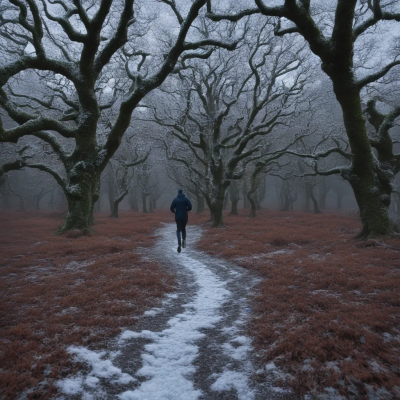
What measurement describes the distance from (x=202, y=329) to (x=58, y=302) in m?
3.08

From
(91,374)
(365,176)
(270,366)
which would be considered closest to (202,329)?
(270,366)

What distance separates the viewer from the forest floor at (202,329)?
295cm

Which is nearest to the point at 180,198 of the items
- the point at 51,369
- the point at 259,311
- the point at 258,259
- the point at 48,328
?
the point at 258,259

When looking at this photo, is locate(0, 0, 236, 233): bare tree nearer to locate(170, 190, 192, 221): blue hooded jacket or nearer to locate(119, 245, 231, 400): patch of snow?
locate(170, 190, 192, 221): blue hooded jacket

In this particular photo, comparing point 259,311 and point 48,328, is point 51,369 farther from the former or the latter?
point 259,311

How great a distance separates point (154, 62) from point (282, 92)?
31.0ft

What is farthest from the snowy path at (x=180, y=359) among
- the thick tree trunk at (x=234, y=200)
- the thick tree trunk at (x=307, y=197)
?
the thick tree trunk at (x=307, y=197)

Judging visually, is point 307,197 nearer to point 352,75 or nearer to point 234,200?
point 234,200

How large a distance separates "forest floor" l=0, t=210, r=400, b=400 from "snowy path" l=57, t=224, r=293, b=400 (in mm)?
17

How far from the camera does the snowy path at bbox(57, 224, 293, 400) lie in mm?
2910

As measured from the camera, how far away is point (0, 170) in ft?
59.3

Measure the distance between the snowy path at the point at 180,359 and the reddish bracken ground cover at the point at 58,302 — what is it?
1.02 feet

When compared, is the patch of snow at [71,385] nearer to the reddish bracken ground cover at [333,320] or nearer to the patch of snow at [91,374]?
the patch of snow at [91,374]

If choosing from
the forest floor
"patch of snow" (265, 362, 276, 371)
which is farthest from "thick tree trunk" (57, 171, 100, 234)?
"patch of snow" (265, 362, 276, 371)
